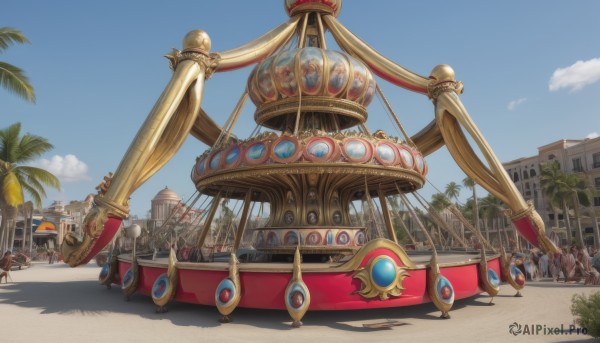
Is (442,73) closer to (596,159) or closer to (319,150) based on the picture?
(319,150)

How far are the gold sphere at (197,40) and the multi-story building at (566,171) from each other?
39.8m

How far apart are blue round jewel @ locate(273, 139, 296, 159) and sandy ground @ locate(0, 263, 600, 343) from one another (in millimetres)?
4117

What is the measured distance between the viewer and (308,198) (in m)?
14.1

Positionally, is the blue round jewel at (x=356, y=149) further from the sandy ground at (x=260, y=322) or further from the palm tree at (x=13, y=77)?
the palm tree at (x=13, y=77)

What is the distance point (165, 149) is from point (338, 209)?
5.97m

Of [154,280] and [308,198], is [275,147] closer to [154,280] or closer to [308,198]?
[308,198]

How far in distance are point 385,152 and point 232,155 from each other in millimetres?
4375

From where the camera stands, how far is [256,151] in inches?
463

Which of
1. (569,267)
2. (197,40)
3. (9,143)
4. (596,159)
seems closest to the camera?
(197,40)

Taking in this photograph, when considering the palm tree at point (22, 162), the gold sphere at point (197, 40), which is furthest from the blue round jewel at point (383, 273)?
the palm tree at point (22, 162)

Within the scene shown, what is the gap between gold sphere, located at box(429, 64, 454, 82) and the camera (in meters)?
15.3

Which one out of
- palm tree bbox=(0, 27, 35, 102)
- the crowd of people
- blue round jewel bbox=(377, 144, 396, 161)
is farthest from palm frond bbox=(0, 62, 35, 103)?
the crowd of people

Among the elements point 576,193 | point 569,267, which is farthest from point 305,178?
point 576,193

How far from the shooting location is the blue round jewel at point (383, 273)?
9805 mm
